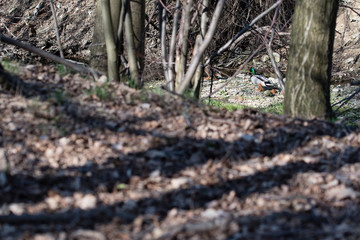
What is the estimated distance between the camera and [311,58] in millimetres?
4652

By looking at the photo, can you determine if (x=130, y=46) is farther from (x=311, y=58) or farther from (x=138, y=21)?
(x=311, y=58)

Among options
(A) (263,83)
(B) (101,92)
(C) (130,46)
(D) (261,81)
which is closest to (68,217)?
(B) (101,92)

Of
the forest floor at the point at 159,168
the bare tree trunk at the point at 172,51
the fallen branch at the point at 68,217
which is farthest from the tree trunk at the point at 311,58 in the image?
the fallen branch at the point at 68,217

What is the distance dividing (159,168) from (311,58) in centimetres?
248

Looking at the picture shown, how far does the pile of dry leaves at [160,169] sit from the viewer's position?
2.55 meters

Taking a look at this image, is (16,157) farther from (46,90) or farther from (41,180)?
(46,90)

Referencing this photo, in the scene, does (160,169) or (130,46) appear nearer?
(160,169)

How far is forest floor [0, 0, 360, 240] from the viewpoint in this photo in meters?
2.55

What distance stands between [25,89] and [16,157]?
1090 mm

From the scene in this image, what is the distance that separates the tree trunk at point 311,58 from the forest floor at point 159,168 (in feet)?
1.63

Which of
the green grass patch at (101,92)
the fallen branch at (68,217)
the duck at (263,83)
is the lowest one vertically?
the fallen branch at (68,217)

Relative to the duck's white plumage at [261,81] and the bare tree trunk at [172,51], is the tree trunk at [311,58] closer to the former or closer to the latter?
the bare tree trunk at [172,51]

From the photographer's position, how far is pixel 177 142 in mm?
3633

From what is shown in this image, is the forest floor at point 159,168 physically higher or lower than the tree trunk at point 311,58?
lower
